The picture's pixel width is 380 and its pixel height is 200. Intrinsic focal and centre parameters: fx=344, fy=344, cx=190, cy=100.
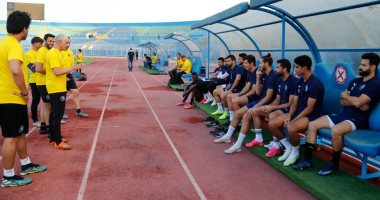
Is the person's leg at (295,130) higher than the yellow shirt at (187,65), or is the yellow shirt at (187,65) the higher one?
the yellow shirt at (187,65)

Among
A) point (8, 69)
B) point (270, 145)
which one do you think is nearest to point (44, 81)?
point (8, 69)

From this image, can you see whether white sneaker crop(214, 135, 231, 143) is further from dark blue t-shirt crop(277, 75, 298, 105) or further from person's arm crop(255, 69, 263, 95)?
dark blue t-shirt crop(277, 75, 298, 105)

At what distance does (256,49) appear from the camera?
395 inches

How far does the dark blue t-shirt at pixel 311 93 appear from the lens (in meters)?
4.62

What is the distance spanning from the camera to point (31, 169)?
457 centimetres

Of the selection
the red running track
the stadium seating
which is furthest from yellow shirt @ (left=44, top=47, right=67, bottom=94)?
the stadium seating

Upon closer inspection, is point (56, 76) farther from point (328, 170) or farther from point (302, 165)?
point (328, 170)

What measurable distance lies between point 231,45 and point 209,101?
2.69m

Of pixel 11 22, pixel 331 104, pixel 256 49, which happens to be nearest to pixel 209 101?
pixel 256 49

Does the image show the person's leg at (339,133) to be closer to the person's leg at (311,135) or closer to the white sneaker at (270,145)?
the person's leg at (311,135)

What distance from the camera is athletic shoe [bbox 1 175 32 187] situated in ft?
13.4

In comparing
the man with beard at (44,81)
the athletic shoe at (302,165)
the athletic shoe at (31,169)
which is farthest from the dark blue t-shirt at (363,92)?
the man with beard at (44,81)

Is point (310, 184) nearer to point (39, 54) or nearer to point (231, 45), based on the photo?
point (39, 54)

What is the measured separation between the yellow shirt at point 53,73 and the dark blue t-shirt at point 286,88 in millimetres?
3453
